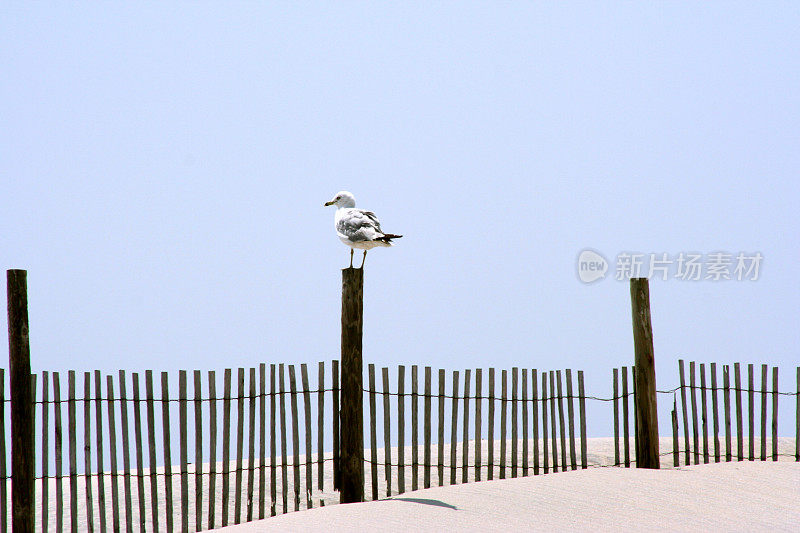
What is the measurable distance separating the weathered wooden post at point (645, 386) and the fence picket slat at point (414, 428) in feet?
8.29

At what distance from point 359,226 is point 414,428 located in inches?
75.5

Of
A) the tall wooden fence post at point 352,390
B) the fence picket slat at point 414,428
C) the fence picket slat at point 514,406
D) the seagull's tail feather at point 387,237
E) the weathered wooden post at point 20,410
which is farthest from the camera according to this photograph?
the fence picket slat at point 514,406

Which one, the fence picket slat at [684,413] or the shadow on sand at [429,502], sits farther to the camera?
the fence picket slat at [684,413]

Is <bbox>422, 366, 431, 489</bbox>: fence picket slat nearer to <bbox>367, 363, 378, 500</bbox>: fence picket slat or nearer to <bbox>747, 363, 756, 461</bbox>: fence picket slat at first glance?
<bbox>367, 363, 378, 500</bbox>: fence picket slat

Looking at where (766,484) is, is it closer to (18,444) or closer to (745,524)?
(745,524)

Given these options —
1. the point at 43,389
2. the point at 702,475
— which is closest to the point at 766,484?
the point at 702,475

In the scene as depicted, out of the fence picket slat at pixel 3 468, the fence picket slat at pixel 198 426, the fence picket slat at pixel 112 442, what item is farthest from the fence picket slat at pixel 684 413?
the fence picket slat at pixel 3 468

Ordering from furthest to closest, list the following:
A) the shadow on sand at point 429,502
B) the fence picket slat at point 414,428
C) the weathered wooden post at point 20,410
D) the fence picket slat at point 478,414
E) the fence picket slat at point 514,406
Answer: the fence picket slat at point 514,406, the fence picket slat at point 478,414, the fence picket slat at point 414,428, the weathered wooden post at point 20,410, the shadow on sand at point 429,502

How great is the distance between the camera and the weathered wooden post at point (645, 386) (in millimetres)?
8769

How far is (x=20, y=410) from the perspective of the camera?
7.03 meters

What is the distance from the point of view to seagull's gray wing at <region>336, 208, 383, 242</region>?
7301 millimetres

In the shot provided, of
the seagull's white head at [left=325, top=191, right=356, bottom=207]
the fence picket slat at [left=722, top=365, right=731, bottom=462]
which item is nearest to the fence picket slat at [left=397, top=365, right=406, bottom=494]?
the seagull's white head at [left=325, top=191, right=356, bottom=207]

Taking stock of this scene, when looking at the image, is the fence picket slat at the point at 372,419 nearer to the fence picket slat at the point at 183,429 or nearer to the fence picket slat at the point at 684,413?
the fence picket slat at the point at 183,429

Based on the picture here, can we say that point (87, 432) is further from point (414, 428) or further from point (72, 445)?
point (414, 428)
